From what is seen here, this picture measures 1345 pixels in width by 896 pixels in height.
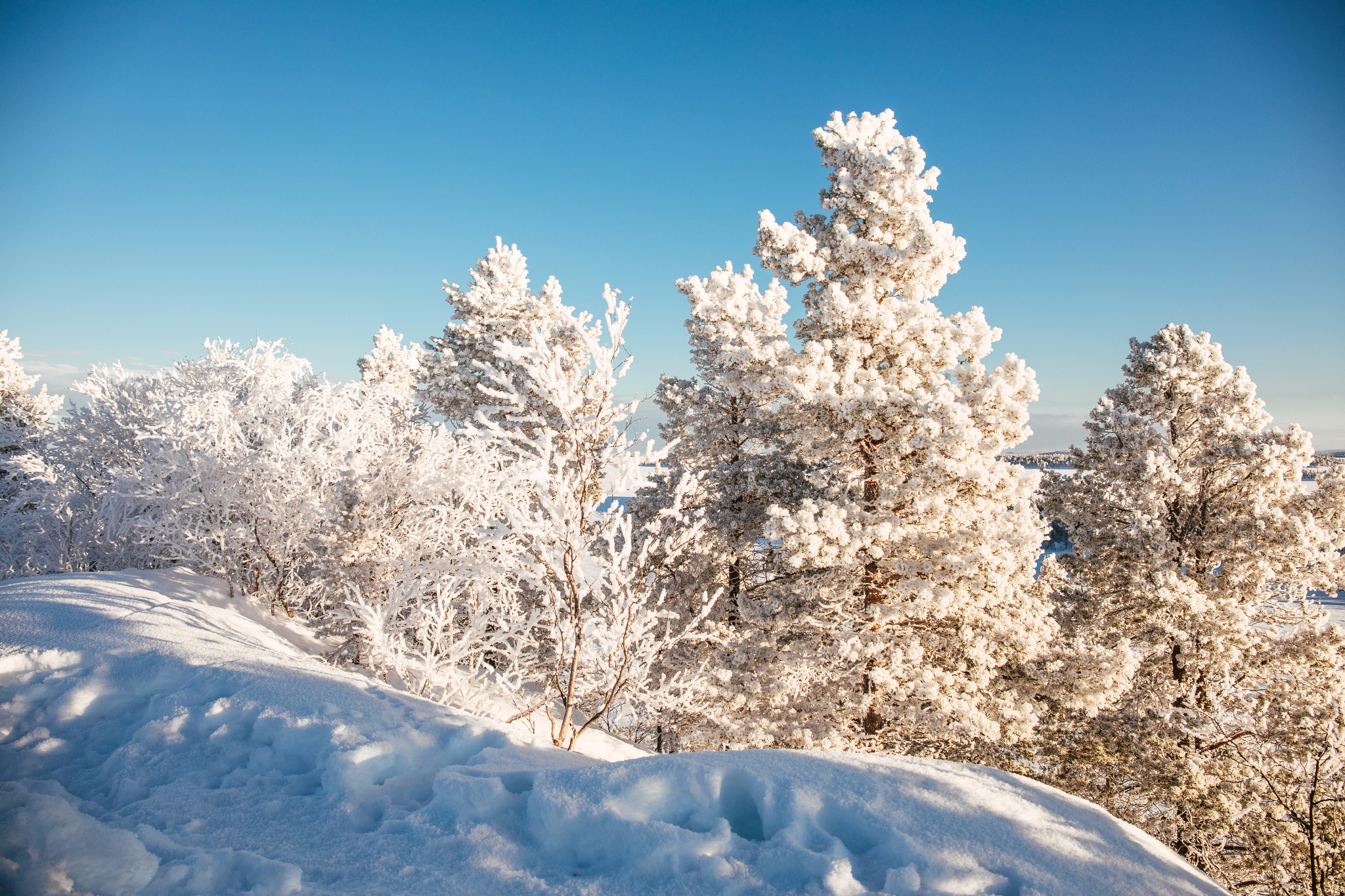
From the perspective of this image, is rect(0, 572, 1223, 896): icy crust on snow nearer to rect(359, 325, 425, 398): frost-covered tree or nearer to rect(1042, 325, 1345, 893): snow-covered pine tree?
rect(1042, 325, 1345, 893): snow-covered pine tree

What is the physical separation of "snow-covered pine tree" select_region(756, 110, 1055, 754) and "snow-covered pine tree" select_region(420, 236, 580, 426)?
41.3 ft

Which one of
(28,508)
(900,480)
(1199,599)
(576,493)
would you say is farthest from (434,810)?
(28,508)

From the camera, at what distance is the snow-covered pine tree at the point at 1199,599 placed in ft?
Result: 31.3

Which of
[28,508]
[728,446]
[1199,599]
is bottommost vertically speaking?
[28,508]

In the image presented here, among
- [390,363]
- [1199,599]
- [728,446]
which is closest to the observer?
[1199,599]

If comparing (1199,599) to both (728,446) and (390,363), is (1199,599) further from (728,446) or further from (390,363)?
(390,363)

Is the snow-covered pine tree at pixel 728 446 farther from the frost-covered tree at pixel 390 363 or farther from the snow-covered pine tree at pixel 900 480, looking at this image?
the frost-covered tree at pixel 390 363

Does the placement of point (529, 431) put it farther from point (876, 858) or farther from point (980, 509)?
point (876, 858)

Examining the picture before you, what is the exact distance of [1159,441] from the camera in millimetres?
11055

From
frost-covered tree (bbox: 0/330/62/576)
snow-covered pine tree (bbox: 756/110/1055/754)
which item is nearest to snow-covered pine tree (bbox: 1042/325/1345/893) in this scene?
snow-covered pine tree (bbox: 756/110/1055/754)

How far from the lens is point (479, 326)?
21828 mm

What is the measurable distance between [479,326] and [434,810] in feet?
68.8

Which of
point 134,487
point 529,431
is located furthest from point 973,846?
point 529,431

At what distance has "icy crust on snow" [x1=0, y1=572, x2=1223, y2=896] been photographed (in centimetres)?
249
